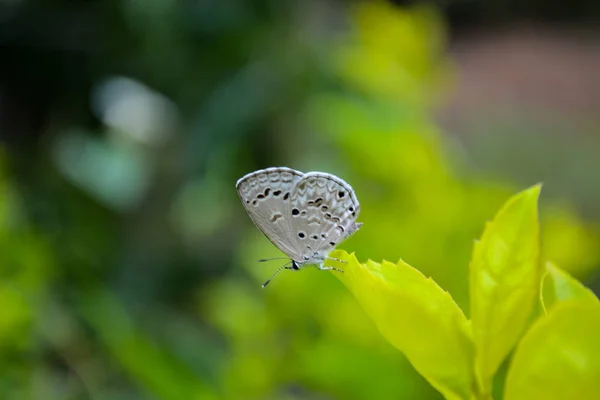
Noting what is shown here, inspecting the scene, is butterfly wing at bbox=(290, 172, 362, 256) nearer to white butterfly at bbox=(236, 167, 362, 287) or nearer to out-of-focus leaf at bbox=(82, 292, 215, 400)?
white butterfly at bbox=(236, 167, 362, 287)

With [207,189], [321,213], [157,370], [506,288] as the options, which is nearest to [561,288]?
[506,288]

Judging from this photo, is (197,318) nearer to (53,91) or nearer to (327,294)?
(53,91)

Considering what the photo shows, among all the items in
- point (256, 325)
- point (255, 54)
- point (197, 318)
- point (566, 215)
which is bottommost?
point (197, 318)

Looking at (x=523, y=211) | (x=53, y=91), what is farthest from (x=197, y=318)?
(x=523, y=211)

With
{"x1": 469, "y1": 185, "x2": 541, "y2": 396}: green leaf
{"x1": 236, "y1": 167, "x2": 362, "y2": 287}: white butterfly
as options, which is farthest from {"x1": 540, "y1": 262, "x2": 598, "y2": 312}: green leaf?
{"x1": 236, "y1": 167, "x2": 362, "y2": 287}: white butterfly

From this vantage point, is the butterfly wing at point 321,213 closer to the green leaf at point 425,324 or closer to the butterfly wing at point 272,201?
the butterfly wing at point 272,201

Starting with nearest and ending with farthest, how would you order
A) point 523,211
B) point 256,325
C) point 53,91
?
point 523,211 < point 256,325 < point 53,91

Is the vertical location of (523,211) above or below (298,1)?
above
